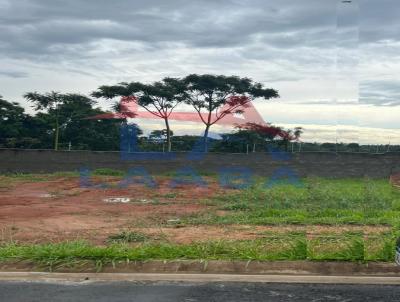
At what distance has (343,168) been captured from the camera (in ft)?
83.5

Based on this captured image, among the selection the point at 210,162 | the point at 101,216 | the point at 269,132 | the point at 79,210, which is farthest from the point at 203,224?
the point at 269,132

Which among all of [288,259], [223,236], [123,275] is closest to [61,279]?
[123,275]

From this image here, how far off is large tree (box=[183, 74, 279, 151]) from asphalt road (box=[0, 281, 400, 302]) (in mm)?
26438

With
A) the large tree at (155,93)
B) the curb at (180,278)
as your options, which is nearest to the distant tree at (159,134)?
the large tree at (155,93)

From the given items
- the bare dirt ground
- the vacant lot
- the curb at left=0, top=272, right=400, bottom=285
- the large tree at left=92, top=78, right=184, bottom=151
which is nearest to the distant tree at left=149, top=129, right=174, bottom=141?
the large tree at left=92, top=78, right=184, bottom=151

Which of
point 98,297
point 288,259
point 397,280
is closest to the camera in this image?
point 98,297

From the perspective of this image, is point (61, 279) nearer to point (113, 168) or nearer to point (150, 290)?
point (150, 290)

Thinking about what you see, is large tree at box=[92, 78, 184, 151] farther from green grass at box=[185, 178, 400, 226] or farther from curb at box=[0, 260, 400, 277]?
curb at box=[0, 260, 400, 277]

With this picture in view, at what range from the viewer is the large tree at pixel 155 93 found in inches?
1268

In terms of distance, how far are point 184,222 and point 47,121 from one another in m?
26.4

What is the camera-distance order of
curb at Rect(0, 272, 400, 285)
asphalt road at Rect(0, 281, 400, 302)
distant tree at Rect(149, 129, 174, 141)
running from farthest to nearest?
1. distant tree at Rect(149, 129, 174, 141)
2. curb at Rect(0, 272, 400, 285)
3. asphalt road at Rect(0, 281, 400, 302)

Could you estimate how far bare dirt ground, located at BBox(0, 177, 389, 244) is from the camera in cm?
803

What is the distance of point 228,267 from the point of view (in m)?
5.84

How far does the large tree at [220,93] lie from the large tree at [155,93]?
2.35ft
